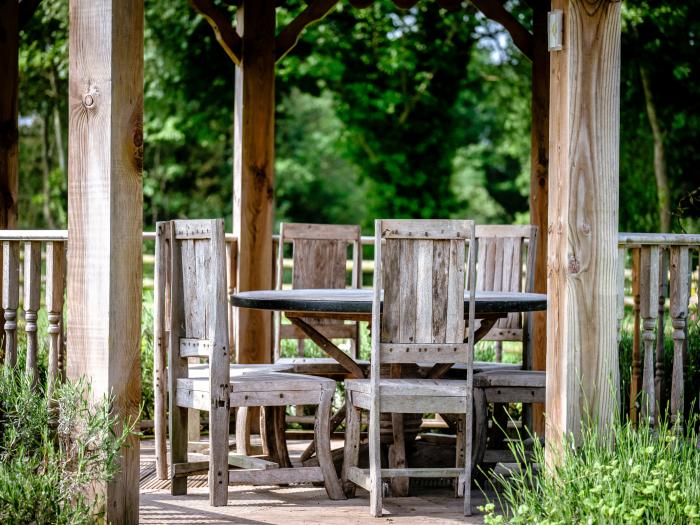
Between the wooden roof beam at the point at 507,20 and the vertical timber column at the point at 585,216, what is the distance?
286 cm

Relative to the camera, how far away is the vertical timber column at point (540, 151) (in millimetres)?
6219

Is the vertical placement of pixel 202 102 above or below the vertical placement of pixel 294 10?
below

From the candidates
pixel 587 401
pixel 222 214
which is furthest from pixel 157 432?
pixel 222 214

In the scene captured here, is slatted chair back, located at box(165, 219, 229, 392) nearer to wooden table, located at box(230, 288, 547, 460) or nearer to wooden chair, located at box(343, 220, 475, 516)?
wooden table, located at box(230, 288, 547, 460)

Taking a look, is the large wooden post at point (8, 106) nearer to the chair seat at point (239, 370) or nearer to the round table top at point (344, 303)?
the chair seat at point (239, 370)

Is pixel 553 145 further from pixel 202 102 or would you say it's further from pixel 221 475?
pixel 202 102

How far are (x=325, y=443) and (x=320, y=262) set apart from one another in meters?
1.98

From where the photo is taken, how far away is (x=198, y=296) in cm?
422

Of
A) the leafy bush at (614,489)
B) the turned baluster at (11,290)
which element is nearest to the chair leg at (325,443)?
the leafy bush at (614,489)

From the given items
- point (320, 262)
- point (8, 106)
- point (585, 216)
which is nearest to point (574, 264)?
point (585, 216)

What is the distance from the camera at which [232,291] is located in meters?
6.16

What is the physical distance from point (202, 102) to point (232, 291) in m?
8.58

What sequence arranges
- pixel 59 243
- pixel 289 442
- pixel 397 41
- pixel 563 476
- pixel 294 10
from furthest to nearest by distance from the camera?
pixel 397 41, pixel 294 10, pixel 289 442, pixel 59 243, pixel 563 476

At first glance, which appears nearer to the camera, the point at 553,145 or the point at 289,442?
the point at 553,145
